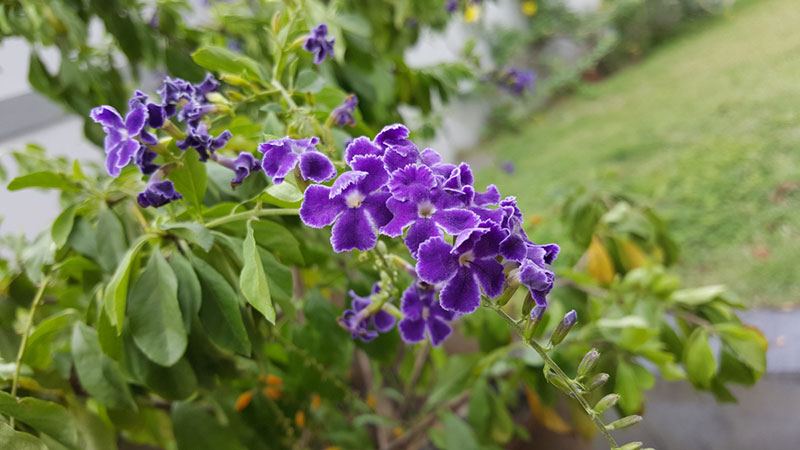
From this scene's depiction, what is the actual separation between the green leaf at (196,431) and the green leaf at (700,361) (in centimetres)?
60

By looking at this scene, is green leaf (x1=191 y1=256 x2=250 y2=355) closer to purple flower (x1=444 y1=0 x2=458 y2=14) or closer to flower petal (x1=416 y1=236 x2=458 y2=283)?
flower petal (x1=416 y1=236 x2=458 y2=283)

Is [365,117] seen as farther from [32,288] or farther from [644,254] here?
[644,254]

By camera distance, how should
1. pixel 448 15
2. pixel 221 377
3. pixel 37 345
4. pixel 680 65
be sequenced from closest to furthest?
pixel 37 345 → pixel 221 377 → pixel 448 15 → pixel 680 65

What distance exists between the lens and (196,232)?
1.73ft

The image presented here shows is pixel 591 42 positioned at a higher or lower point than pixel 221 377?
higher

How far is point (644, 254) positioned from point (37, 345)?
1.04 meters

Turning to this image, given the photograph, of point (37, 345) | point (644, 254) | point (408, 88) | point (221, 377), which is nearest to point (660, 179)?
point (644, 254)

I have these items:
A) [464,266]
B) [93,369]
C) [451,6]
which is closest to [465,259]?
[464,266]

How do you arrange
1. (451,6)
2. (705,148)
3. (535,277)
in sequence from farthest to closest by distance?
(705,148) < (451,6) < (535,277)

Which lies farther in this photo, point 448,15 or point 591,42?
point 591,42

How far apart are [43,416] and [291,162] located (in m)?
0.34

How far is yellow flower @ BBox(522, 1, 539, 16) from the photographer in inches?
177

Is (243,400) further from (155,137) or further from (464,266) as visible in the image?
(464,266)

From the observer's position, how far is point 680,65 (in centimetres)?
362
